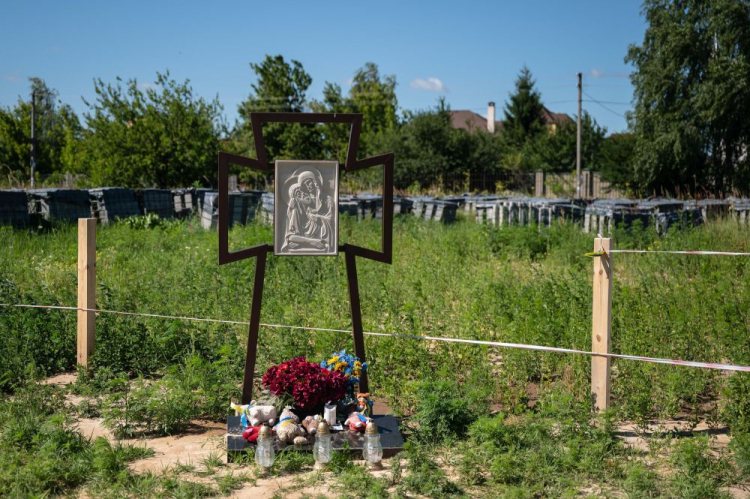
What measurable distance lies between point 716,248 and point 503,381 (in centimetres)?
726

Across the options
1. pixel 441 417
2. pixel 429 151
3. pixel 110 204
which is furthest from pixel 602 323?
pixel 429 151

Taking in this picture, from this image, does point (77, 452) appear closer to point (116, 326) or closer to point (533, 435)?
point (116, 326)

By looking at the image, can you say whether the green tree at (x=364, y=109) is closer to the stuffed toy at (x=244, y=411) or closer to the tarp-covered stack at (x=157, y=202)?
the tarp-covered stack at (x=157, y=202)

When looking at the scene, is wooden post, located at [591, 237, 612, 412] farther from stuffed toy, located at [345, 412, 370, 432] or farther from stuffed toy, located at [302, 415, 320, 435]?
stuffed toy, located at [302, 415, 320, 435]

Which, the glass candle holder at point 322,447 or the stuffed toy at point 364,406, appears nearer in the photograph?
the glass candle holder at point 322,447

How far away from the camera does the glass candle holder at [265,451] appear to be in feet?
14.9

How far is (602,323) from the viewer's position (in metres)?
5.47

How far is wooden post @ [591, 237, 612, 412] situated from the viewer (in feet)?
17.8

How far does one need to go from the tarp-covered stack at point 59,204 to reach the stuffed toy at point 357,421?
1352 centimetres

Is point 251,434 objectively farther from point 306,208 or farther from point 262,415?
point 306,208

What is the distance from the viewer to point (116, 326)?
7066 millimetres

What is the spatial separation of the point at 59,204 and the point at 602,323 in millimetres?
15176

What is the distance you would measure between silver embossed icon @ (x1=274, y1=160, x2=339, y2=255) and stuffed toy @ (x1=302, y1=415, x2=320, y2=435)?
1.15 metres

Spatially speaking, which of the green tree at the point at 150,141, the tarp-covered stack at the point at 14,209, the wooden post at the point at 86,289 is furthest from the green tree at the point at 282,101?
the wooden post at the point at 86,289
